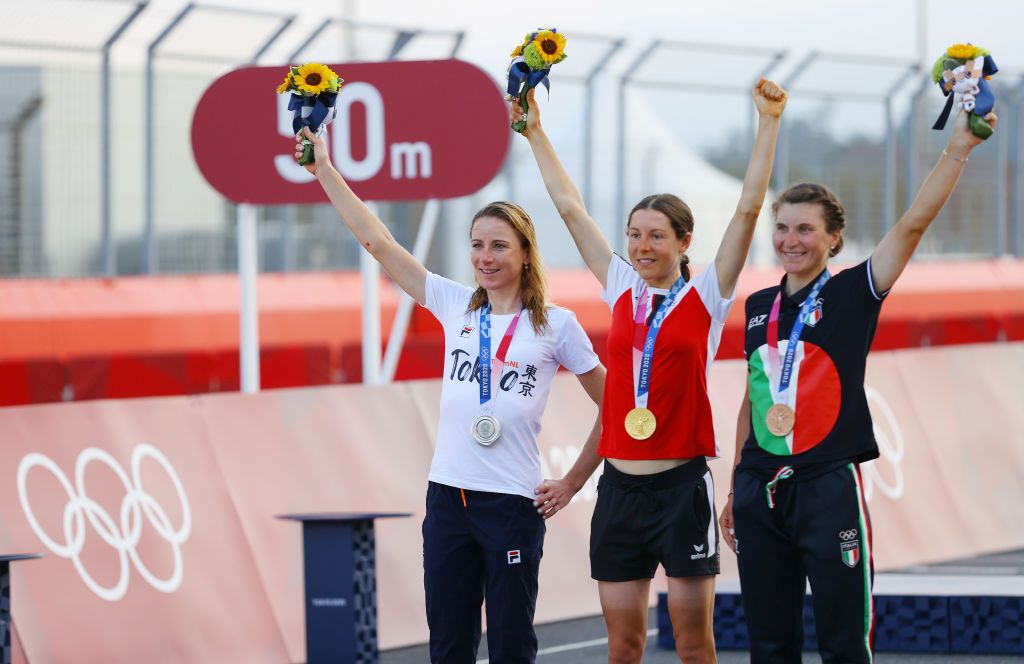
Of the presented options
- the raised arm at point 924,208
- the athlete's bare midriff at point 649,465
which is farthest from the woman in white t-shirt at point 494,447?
the raised arm at point 924,208

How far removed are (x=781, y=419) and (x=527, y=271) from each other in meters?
1.06

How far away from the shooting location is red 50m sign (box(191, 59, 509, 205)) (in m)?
9.38

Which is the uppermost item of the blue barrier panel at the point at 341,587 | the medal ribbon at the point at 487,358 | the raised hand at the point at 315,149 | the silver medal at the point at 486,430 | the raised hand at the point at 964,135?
the raised hand at the point at 315,149

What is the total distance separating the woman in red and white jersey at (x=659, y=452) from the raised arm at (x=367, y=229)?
734 mm

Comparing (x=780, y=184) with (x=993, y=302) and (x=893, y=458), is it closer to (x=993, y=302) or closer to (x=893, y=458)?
(x=993, y=302)

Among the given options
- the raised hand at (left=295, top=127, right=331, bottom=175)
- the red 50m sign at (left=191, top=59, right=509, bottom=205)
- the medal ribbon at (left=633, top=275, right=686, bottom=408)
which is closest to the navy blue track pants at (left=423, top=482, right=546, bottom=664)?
the medal ribbon at (left=633, top=275, right=686, bottom=408)

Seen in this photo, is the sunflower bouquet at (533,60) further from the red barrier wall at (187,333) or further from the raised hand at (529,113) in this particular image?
the red barrier wall at (187,333)

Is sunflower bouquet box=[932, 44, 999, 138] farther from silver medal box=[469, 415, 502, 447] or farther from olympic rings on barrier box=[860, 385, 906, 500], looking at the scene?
olympic rings on barrier box=[860, 385, 906, 500]

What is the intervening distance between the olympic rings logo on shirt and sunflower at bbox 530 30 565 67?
10.6 ft

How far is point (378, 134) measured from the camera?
9.40m

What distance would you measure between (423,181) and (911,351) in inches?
175

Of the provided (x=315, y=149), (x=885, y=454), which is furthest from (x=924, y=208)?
(x=885, y=454)

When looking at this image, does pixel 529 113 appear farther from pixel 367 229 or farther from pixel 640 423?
pixel 640 423

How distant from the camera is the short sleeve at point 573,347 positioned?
5.59 meters
